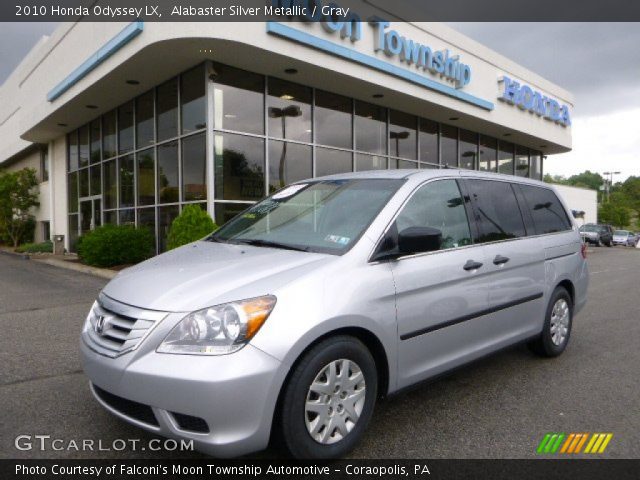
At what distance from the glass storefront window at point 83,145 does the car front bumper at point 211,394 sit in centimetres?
1722

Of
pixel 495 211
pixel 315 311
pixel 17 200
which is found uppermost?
pixel 17 200

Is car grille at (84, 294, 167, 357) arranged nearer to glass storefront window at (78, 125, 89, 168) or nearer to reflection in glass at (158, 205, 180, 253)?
reflection in glass at (158, 205, 180, 253)

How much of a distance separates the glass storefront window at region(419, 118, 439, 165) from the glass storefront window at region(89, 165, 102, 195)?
11298mm

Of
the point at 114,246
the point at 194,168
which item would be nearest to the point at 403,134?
the point at 194,168

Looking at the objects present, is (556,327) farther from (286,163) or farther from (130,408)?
(286,163)

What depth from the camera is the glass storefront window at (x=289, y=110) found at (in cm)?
1234

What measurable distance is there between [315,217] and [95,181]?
1555 cm

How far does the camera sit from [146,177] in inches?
537

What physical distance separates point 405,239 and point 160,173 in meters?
11.3

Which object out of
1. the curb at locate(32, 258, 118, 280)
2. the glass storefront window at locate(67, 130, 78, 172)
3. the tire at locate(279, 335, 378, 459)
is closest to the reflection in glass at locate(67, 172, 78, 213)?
the glass storefront window at locate(67, 130, 78, 172)

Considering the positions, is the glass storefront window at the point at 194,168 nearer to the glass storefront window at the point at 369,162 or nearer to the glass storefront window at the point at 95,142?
the glass storefront window at the point at 369,162

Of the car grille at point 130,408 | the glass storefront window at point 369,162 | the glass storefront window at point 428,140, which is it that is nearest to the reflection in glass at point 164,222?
the glass storefront window at point 369,162

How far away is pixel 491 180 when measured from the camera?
4.23m

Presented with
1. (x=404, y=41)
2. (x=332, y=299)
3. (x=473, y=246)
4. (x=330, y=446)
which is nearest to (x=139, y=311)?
(x=332, y=299)
